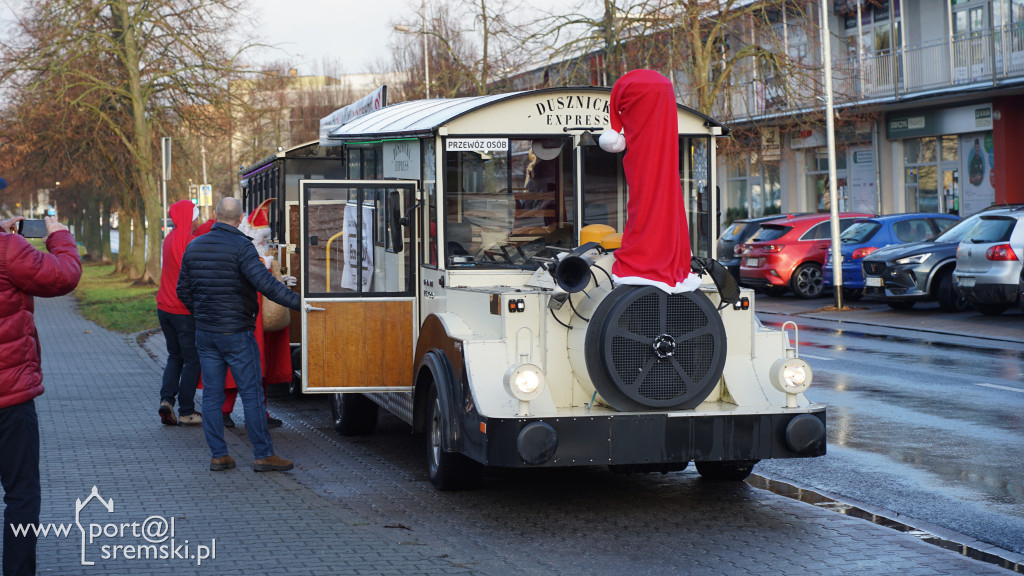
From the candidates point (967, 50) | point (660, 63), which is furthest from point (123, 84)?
point (967, 50)

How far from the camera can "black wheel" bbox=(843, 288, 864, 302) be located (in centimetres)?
2442

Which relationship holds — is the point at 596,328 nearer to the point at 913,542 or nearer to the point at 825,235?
the point at 913,542

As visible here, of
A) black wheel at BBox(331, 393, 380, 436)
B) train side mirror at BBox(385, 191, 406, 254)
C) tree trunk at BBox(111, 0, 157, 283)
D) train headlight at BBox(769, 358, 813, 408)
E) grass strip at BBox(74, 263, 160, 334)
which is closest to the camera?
train headlight at BBox(769, 358, 813, 408)

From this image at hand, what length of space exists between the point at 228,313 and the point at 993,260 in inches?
530

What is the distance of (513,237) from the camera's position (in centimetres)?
855

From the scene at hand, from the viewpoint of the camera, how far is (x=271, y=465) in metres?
8.73

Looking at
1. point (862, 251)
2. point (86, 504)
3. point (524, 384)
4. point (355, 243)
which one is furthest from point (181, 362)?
point (862, 251)

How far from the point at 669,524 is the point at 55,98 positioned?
91.6 ft

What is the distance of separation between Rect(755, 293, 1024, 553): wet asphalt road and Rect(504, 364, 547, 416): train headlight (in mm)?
2324

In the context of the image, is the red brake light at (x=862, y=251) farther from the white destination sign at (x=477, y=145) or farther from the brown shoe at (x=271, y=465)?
the brown shoe at (x=271, y=465)

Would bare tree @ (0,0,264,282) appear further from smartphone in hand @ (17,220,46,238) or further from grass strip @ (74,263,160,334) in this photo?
smartphone in hand @ (17,220,46,238)

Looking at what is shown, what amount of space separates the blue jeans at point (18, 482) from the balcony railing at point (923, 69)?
24676mm

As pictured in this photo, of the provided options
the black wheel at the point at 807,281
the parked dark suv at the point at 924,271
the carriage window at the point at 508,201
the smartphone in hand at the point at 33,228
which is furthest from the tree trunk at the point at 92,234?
the smartphone in hand at the point at 33,228

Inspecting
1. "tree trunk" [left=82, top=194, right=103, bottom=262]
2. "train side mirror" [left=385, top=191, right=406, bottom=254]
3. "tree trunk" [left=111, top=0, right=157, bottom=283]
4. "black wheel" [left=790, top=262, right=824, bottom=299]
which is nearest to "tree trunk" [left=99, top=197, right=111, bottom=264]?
"tree trunk" [left=82, top=194, right=103, bottom=262]
